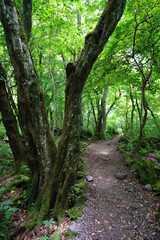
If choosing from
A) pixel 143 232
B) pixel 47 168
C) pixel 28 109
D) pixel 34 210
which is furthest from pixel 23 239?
pixel 28 109

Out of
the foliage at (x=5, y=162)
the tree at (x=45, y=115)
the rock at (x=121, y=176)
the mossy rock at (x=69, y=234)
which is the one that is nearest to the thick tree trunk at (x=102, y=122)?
the rock at (x=121, y=176)

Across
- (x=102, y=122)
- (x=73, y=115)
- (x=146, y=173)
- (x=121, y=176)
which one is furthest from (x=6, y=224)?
(x=102, y=122)

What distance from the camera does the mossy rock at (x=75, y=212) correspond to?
3179mm

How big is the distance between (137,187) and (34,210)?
354cm

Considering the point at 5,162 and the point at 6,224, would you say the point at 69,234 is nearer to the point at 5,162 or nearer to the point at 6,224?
the point at 6,224

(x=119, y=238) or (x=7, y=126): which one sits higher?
(x=7, y=126)

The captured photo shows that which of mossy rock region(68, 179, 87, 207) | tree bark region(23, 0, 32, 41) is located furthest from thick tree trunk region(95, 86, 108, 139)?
tree bark region(23, 0, 32, 41)

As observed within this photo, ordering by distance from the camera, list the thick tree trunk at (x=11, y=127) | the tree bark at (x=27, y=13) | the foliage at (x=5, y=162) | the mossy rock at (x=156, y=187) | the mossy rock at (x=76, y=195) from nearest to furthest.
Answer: the mossy rock at (x=76, y=195) < the tree bark at (x=27, y=13) < the mossy rock at (x=156, y=187) < the thick tree trunk at (x=11, y=127) < the foliage at (x=5, y=162)

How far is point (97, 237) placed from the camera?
270 cm

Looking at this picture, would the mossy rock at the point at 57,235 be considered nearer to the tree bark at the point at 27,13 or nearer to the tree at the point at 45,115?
the tree at the point at 45,115

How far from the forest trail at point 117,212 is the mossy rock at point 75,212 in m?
0.12

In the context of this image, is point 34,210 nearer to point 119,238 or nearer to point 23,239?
point 23,239

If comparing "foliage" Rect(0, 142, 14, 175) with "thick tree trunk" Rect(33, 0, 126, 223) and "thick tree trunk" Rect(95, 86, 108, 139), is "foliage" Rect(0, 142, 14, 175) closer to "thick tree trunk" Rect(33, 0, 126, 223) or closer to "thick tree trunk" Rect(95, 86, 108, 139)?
"thick tree trunk" Rect(33, 0, 126, 223)

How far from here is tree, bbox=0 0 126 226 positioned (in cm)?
317
